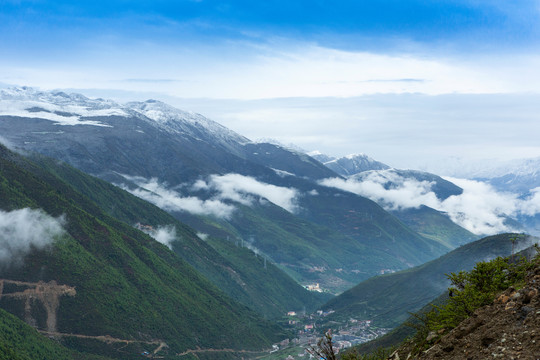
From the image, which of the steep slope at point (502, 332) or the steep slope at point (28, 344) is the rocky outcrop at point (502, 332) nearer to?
the steep slope at point (502, 332)

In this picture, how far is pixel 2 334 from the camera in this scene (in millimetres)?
165000

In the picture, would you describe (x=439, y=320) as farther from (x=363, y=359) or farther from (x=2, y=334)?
(x=2, y=334)

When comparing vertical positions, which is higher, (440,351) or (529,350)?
(529,350)

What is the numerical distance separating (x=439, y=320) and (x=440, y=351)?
29.9 ft

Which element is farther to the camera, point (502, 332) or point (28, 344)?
point (28, 344)

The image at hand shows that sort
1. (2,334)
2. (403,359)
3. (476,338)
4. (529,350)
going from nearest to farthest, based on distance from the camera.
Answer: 1. (529,350)
2. (476,338)
3. (403,359)
4. (2,334)

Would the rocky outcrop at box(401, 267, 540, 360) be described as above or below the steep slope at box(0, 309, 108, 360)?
above

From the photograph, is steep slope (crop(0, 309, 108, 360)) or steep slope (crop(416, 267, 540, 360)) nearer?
steep slope (crop(416, 267, 540, 360))

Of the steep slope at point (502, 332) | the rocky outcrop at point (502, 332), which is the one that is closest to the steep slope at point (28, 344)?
the steep slope at point (502, 332)

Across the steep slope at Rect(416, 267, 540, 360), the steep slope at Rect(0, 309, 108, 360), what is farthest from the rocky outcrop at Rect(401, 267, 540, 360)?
the steep slope at Rect(0, 309, 108, 360)

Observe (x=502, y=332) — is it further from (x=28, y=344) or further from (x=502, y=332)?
(x=28, y=344)

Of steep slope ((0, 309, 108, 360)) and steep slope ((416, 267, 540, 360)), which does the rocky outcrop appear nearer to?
steep slope ((416, 267, 540, 360))

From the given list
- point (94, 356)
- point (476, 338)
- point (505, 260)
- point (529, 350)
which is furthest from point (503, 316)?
point (94, 356)

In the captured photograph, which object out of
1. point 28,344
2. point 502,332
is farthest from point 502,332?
point 28,344
